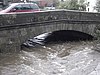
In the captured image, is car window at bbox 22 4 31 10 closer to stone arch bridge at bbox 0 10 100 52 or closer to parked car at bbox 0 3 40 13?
parked car at bbox 0 3 40 13

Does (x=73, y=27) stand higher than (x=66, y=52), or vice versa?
(x=73, y=27)

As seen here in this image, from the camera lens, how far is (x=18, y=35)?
1492cm

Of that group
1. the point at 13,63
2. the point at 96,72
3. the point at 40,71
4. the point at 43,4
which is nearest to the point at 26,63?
the point at 13,63

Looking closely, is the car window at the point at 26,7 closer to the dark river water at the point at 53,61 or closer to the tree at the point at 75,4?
the dark river water at the point at 53,61

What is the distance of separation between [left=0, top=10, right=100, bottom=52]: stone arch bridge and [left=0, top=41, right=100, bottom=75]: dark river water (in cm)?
88

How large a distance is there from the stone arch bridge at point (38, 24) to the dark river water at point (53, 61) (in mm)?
882

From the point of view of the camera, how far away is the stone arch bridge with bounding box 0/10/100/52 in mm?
14383

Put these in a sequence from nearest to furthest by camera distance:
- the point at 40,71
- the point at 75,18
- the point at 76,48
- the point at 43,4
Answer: the point at 40,71
the point at 76,48
the point at 75,18
the point at 43,4

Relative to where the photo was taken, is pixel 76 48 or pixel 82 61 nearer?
pixel 82 61

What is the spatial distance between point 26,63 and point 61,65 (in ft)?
6.28

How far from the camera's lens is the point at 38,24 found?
623 inches

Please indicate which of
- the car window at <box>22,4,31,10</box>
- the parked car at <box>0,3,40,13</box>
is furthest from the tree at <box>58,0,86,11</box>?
the car window at <box>22,4,31,10</box>

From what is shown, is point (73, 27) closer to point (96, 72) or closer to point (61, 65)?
point (61, 65)

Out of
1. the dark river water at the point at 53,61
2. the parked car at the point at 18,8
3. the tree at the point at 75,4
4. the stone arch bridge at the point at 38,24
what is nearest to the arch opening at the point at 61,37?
the stone arch bridge at the point at 38,24
